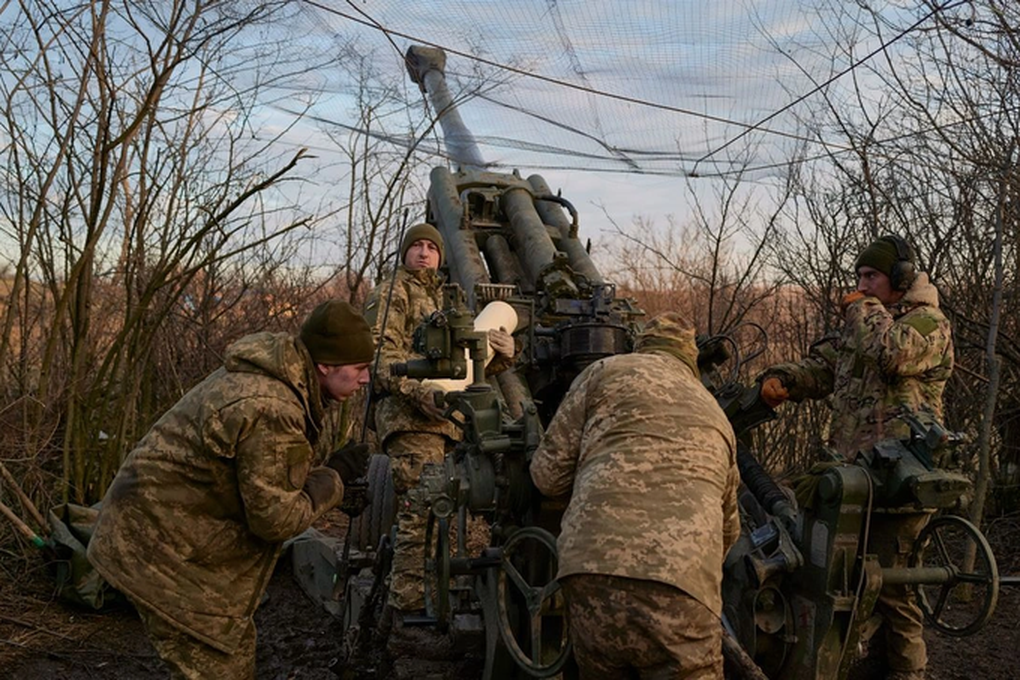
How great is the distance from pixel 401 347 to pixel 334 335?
2.33 meters

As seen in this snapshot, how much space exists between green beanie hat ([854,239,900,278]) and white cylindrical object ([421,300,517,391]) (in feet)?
6.45

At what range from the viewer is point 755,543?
409 centimetres

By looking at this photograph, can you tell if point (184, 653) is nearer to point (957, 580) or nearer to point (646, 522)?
point (646, 522)

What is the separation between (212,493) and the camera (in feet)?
10.7

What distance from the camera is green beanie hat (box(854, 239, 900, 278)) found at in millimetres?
4770

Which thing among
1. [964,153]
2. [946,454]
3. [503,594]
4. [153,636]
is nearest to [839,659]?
[946,454]

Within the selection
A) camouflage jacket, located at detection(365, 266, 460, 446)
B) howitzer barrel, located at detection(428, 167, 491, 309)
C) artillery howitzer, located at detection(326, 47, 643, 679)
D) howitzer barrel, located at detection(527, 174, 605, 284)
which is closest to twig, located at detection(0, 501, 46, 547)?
artillery howitzer, located at detection(326, 47, 643, 679)

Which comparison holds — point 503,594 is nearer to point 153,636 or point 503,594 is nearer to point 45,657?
point 153,636

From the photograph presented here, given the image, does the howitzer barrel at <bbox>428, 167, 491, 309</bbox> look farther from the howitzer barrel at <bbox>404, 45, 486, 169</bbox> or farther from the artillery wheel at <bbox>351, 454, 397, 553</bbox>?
the artillery wheel at <bbox>351, 454, 397, 553</bbox>

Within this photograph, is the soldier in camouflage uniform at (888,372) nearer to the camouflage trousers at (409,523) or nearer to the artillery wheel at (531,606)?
the artillery wheel at (531,606)

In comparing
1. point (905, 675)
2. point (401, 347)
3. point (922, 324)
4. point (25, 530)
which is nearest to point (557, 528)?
point (905, 675)

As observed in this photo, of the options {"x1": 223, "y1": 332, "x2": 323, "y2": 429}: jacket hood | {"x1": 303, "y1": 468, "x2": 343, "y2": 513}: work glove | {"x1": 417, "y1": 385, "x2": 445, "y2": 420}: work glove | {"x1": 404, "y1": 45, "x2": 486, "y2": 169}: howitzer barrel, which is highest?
{"x1": 404, "y1": 45, "x2": 486, "y2": 169}: howitzer barrel

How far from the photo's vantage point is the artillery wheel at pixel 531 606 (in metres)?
3.59

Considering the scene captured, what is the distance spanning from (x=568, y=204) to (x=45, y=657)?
450 cm
